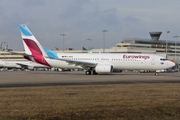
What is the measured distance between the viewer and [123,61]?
159 ft

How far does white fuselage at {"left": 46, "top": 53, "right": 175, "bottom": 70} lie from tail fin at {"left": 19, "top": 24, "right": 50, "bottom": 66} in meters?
1.12

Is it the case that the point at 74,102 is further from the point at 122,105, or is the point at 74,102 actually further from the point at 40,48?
the point at 40,48

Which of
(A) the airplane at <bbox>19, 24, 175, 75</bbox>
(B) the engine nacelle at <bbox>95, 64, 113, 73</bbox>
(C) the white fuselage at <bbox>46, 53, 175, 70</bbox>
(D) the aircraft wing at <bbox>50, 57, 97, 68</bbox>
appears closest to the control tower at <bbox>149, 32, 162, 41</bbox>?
(A) the airplane at <bbox>19, 24, 175, 75</bbox>

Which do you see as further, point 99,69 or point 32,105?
point 99,69

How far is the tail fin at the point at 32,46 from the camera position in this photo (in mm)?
50406

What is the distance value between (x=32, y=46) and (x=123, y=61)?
47.3 feet

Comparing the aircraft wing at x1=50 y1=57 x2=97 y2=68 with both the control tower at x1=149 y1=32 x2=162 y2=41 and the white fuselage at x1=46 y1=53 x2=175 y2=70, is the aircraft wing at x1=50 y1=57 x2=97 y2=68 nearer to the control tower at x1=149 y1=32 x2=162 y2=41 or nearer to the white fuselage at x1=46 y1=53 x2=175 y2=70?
the white fuselage at x1=46 y1=53 x2=175 y2=70

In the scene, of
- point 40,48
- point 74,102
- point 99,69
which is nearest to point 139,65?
point 99,69

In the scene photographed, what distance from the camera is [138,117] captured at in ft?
37.8

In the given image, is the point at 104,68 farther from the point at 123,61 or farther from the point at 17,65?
the point at 17,65

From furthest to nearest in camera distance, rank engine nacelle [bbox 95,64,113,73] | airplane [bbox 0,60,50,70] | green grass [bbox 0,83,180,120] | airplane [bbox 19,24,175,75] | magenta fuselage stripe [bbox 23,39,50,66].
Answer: airplane [bbox 0,60,50,70] → magenta fuselage stripe [bbox 23,39,50,66] → airplane [bbox 19,24,175,75] → engine nacelle [bbox 95,64,113,73] → green grass [bbox 0,83,180,120]

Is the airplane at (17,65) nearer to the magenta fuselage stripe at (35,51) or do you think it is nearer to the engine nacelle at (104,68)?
the magenta fuselage stripe at (35,51)

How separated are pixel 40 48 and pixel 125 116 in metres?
40.3

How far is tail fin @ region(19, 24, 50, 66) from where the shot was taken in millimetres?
50406
